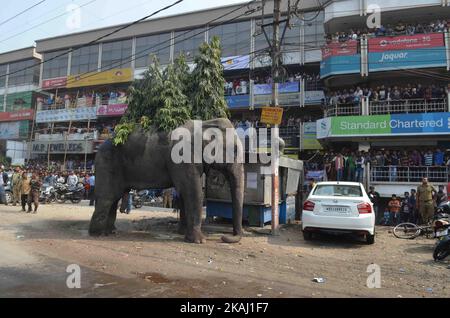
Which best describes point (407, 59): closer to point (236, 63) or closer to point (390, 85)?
point (390, 85)

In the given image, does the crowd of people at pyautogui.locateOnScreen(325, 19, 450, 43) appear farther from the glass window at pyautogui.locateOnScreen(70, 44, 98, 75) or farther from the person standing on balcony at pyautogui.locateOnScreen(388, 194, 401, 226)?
the glass window at pyautogui.locateOnScreen(70, 44, 98, 75)

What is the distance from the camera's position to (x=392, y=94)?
22078mm

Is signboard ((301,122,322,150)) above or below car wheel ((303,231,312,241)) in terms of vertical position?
above

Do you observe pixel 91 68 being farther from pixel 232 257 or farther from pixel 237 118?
pixel 232 257

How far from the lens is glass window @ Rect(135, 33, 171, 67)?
36.0 meters

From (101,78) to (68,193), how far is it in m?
20.8

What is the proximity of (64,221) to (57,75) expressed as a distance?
33.3 metres

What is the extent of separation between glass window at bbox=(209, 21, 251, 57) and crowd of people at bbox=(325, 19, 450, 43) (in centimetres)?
793

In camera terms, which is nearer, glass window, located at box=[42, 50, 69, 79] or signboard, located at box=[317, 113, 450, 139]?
signboard, located at box=[317, 113, 450, 139]

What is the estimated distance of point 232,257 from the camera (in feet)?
27.4

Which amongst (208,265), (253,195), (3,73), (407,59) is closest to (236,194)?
(253,195)

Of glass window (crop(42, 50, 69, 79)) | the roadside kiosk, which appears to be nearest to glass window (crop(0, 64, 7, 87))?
glass window (crop(42, 50, 69, 79))
